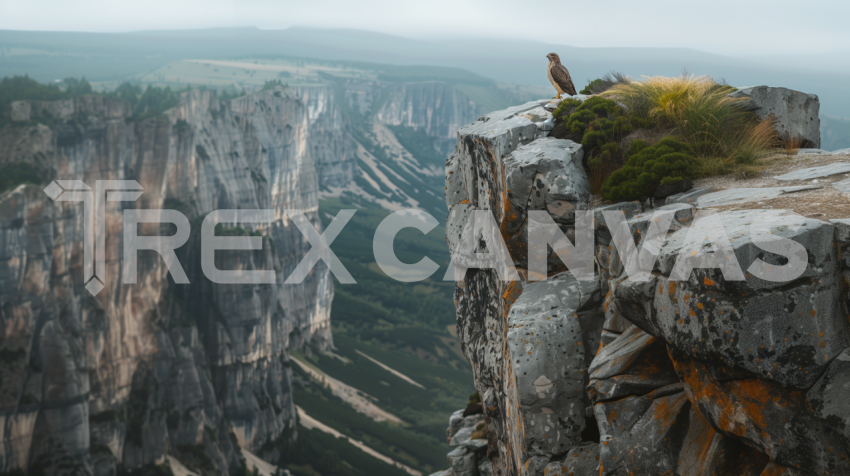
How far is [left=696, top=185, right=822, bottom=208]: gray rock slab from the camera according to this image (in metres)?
8.94

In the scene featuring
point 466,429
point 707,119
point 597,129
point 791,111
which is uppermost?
point 791,111

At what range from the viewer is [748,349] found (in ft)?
22.6

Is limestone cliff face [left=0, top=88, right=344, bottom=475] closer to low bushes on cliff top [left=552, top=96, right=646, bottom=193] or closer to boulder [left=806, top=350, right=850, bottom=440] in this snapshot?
low bushes on cliff top [left=552, top=96, right=646, bottom=193]

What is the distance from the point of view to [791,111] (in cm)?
1245

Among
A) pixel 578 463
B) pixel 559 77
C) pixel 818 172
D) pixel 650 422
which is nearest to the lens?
pixel 650 422

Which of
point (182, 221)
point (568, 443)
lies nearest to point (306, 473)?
point (182, 221)

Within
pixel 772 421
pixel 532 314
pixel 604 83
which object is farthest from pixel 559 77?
pixel 772 421

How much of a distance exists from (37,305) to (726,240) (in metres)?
77.7

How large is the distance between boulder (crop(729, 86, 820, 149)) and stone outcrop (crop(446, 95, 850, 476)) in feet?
0.28

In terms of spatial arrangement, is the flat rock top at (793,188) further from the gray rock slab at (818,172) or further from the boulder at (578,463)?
the boulder at (578,463)

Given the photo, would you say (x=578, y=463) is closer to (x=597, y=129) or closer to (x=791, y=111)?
(x=597, y=129)

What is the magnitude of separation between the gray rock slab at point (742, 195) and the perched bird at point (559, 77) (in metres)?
5.78

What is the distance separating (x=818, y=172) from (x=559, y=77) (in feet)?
21.0

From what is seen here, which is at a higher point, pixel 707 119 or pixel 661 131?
pixel 707 119
